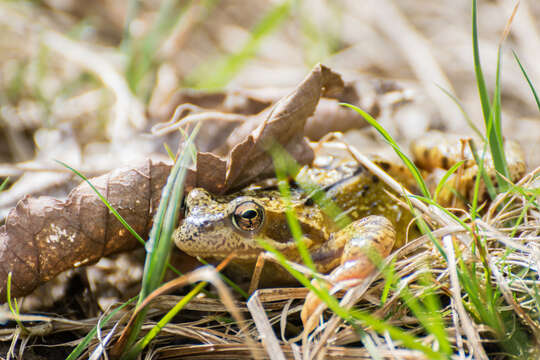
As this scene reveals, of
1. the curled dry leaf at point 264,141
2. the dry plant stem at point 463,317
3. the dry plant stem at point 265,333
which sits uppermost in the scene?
the curled dry leaf at point 264,141

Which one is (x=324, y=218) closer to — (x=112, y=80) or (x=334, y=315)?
(x=334, y=315)

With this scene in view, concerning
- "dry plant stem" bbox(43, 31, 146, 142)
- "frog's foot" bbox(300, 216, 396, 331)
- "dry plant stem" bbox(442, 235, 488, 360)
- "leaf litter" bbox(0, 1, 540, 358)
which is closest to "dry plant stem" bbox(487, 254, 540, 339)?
"leaf litter" bbox(0, 1, 540, 358)

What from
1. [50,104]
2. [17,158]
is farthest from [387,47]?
[17,158]

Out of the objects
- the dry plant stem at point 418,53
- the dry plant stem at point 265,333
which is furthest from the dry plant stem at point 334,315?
the dry plant stem at point 418,53

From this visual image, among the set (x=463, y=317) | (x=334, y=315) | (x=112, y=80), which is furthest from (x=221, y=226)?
(x=112, y=80)

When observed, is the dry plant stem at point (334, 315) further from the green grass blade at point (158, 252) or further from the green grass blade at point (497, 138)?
the green grass blade at point (497, 138)

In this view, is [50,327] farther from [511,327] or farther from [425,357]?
[511,327]

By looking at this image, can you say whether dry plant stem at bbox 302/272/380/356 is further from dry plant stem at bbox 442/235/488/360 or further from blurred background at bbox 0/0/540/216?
blurred background at bbox 0/0/540/216
